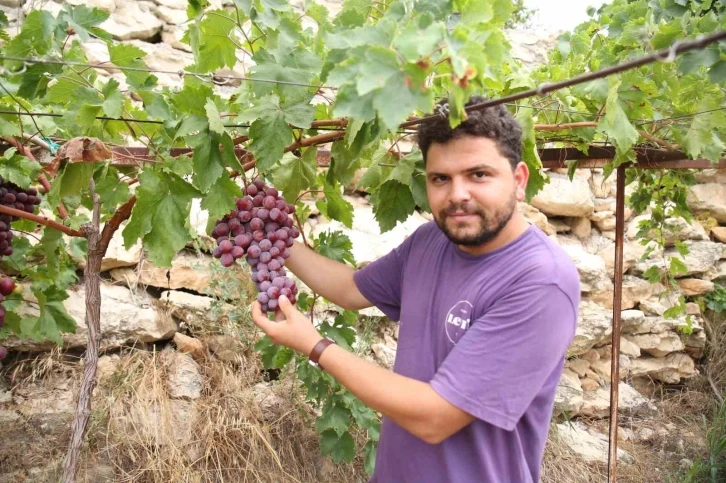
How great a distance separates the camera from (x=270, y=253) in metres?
1.57

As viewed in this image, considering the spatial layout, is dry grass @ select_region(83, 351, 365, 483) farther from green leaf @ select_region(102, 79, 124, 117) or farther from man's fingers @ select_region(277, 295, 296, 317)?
green leaf @ select_region(102, 79, 124, 117)

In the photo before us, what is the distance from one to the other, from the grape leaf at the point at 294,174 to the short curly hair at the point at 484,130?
449 mm

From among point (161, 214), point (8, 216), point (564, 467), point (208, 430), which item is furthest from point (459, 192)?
point (564, 467)

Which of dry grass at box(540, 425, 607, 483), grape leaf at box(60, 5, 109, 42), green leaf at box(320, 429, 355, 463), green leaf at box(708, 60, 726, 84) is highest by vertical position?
grape leaf at box(60, 5, 109, 42)

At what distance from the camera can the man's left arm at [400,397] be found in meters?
1.30

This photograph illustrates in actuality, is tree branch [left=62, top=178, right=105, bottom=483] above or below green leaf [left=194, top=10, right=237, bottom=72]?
below

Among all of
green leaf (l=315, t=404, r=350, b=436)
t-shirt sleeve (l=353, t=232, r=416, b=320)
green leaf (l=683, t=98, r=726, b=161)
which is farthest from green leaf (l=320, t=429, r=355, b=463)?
green leaf (l=683, t=98, r=726, b=161)

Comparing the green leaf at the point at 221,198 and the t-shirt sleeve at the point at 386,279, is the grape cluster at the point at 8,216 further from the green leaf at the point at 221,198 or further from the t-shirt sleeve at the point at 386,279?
the t-shirt sleeve at the point at 386,279

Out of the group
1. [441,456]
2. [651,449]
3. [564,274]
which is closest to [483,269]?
[564,274]

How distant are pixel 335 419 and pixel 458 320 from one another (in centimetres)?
132

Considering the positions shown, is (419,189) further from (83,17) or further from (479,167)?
(83,17)

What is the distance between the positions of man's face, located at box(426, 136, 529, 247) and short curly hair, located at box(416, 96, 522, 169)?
0.01 m

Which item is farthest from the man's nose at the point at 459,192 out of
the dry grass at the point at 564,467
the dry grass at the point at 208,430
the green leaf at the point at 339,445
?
the dry grass at the point at 564,467

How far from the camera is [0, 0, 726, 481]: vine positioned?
981 millimetres
